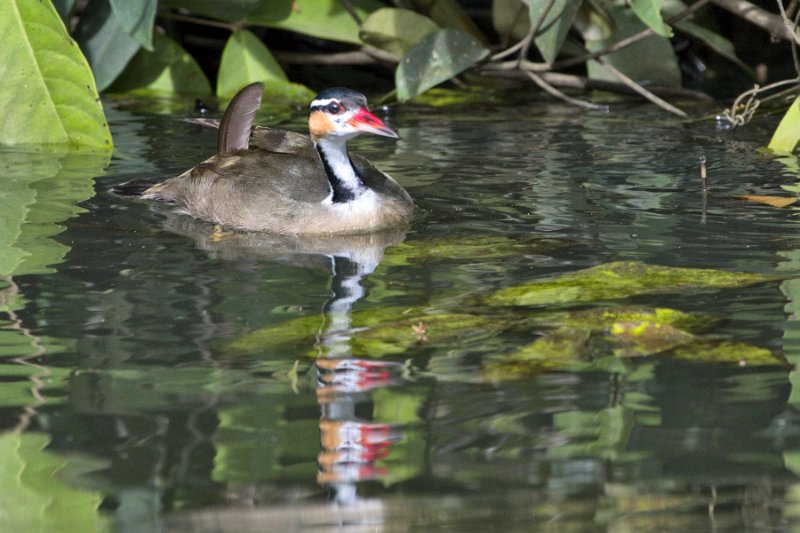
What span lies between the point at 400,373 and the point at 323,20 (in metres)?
6.15

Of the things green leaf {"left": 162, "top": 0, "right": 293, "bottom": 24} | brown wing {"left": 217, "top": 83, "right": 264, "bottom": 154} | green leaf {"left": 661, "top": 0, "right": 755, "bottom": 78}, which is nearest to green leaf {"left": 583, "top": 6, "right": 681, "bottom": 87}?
green leaf {"left": 661, "top": 0, "right": 755, "bottom": 78}

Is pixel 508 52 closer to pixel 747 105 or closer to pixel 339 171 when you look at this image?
pixel 747 105

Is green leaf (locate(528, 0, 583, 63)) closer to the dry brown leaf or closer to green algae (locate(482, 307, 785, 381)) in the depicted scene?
the dry brown leaf

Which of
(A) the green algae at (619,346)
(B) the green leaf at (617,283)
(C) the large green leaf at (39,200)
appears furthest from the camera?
(C) the large green leaf at (39,200)

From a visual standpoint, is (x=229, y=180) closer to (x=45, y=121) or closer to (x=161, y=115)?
(x=45, y=121)

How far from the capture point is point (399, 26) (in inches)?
362

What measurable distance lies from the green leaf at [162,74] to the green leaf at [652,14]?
→ 419 centimetres

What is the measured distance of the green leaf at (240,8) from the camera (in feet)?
31.1

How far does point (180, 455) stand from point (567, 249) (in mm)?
2511

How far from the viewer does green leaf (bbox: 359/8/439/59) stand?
30.1 feet

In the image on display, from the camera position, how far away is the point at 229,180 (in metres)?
6.64

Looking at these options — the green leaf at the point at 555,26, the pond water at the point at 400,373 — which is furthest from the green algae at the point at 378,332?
the green leaf at the point at 555,26

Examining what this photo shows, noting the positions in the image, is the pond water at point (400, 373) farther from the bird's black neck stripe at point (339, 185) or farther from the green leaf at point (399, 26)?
the green leaf at point (399, 26)

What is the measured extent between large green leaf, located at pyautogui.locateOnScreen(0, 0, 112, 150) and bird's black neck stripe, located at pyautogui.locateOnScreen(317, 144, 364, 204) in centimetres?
177
